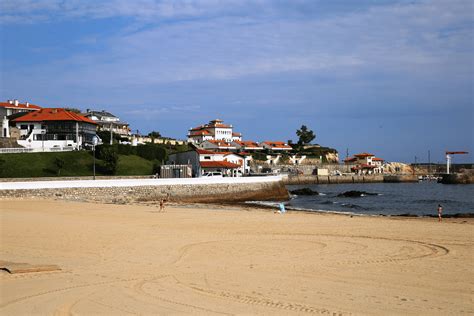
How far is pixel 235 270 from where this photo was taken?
10977 mm

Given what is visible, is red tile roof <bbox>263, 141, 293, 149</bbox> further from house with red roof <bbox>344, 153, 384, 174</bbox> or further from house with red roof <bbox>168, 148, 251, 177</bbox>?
house with red roof <bbox>168, 148, 251, 177</bbox>

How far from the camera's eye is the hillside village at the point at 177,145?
5838cm

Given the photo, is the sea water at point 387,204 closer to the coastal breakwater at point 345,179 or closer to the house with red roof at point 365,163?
the coastal breakwater at point 345,179

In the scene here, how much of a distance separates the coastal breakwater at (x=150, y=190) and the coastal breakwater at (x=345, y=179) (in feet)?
147

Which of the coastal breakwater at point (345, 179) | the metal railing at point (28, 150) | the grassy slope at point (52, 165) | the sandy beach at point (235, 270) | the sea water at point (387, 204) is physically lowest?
the sea water at point (387, 204)

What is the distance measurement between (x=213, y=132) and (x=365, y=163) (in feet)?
134

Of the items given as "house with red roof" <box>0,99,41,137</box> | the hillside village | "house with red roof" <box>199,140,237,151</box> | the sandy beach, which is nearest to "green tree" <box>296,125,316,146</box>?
the hillside village

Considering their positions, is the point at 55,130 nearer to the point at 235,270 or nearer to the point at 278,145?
the point at 235,270

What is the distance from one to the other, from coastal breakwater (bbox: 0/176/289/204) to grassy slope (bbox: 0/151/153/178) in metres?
12.9

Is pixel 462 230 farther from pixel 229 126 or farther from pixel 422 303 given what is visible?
pixel 229 126

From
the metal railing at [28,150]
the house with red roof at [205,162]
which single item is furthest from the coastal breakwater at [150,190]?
the metal railing at [28,150]

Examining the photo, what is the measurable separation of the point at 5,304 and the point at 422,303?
21.7 ft

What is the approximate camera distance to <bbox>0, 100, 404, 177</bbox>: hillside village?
192ft

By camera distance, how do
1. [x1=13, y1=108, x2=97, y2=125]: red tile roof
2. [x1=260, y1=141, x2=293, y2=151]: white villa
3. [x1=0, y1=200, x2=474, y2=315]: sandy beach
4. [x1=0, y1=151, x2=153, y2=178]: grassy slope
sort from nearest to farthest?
1. [x1=0, y1=200, x2=474, y2=315]: sandy beach
2. [x1=0, y1=151, x2=153, y2=178]: grassy slope
3. [x1=13, y1=108, x2=97, y2=125]: red tile roof
4. [x1=260, y1=141, x2=293, y2=151]: white villa
